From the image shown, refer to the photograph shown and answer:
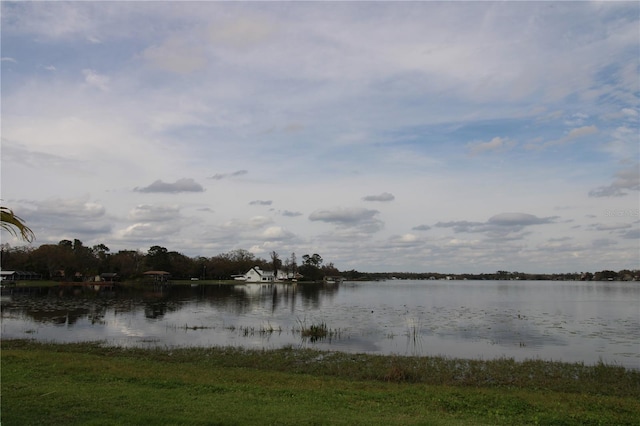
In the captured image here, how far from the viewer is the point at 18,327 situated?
33.1 metres

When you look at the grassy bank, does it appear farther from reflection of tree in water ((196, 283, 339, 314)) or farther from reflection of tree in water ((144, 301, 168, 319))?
reflection of tree in water ((196, 283, 339, 314))

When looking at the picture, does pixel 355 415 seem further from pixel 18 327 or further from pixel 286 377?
pixel 18 327

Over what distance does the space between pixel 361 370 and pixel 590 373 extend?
373 inches

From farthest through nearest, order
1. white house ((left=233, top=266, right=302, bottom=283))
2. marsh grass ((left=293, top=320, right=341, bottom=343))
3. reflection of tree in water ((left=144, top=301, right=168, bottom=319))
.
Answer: white house ((left=233, top=266, right=302, bottom=283)), reflection of tree in water ((left=144, top=301, right=168, bottom=319)), marsh grass ((left=293, top=320, right=341, bottom=343))

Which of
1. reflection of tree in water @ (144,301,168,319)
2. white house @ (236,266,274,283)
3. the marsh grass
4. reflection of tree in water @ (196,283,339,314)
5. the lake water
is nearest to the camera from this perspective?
the lake water

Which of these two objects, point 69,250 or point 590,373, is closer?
point 590,373

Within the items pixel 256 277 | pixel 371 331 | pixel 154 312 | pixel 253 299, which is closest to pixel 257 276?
pixel 256 277

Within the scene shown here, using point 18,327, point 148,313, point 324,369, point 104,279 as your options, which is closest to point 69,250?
point 104,279

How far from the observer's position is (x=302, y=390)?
13.6 m

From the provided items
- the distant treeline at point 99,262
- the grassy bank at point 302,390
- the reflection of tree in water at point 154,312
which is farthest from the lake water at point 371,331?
the distant treeline at point 99,262

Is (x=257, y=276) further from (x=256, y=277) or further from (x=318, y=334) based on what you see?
(x=318, y=334)

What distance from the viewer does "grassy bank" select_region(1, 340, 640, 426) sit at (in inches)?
373

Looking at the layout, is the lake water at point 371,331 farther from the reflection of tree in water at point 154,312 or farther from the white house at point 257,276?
the white house at point 257,276

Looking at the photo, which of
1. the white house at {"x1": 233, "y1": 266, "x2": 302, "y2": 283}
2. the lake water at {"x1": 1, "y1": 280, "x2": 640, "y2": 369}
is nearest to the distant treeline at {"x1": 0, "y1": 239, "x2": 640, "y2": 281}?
the white house at {"x1": 233, "y1": 266, "x2": 302, "y2": 283}
